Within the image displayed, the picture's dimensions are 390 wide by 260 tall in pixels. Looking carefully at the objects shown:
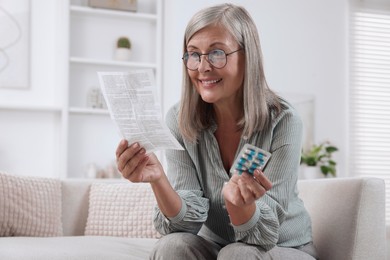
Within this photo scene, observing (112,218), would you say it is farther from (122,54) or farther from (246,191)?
(122,54)

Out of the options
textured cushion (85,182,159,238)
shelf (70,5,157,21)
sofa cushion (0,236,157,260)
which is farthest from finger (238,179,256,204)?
shelf (70,5,157,21)

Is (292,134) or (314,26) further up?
(314,26)

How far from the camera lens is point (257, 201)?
1629mm

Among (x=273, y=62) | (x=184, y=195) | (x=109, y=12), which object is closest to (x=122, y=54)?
(x=109, y=12)

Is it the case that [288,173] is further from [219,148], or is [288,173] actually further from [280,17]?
[280,17]

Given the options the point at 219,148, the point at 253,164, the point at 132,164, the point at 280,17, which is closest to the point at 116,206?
the point at 219,148

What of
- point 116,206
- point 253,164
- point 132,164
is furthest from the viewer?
point 116,206

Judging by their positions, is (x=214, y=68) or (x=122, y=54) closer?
(x=214, y=68)

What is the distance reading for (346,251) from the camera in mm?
1909

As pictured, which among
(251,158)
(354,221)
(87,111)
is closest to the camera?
(251,158)

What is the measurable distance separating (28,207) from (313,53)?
3521 millimetres

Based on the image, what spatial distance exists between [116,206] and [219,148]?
3.67 ft

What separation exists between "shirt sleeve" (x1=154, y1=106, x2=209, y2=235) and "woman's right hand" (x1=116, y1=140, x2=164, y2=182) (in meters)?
0.16

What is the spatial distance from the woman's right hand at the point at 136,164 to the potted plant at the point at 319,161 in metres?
3.53
